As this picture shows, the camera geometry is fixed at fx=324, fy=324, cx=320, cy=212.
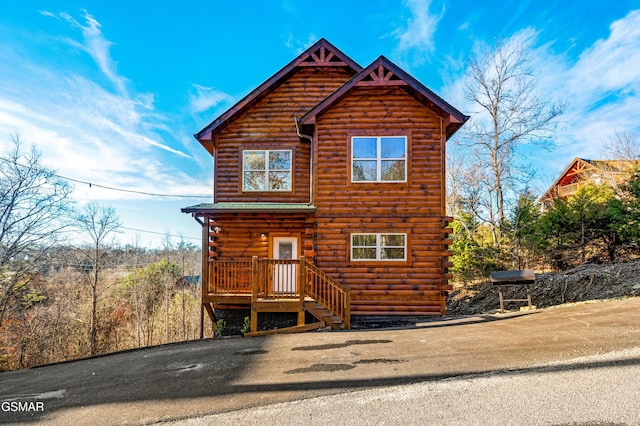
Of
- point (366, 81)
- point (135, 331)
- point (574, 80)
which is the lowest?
point (135, 331)

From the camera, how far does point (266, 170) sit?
39.5 ft

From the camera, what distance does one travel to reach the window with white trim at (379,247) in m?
10.2

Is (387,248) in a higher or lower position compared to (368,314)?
higher

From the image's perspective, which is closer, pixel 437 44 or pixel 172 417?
pixel 172 417

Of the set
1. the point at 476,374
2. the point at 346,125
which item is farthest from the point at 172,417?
the point at 346,125

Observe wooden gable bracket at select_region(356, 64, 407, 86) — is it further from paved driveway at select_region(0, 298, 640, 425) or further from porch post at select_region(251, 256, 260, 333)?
Answer: paved driveway at select_region(0, 298, 640, 425)

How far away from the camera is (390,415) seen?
361 centimetres

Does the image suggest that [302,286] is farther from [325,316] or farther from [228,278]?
[228,278]

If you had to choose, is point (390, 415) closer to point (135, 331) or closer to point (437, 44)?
point (437, 44)

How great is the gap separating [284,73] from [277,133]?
2290mm

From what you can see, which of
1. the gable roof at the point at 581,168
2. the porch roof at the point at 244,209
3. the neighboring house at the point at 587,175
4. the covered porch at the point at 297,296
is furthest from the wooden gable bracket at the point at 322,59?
the gable roof at the point at 581,168

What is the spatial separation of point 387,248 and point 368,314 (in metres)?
2.13

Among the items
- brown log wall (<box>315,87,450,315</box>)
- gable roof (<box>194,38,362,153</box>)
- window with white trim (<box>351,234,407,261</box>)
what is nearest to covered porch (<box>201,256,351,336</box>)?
brown log wall (<box>315,87,450,315</box>)
